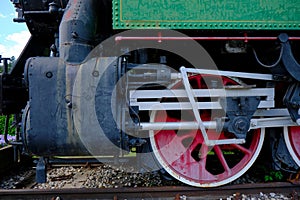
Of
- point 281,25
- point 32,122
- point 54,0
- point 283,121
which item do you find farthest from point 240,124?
point 54,0

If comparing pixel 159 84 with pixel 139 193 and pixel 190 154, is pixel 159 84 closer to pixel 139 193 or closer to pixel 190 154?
pixel 190 154

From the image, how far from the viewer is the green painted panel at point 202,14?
2240 millimetres

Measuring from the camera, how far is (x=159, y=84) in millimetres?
2488

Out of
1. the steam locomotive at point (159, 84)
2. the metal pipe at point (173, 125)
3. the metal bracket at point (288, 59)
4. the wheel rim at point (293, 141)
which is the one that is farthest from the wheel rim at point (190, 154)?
the metal bracket at point (288, 59)

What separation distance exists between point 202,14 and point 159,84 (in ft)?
2.60

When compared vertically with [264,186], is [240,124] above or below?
above

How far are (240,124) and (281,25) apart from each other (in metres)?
1.04

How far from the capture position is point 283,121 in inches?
104

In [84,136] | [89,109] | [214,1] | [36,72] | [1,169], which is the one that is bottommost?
[1,169]

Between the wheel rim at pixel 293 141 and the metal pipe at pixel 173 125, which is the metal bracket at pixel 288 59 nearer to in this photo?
the wheel rim at pixel 293 141

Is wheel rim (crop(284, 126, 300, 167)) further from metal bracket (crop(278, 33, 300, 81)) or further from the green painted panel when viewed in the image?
the green painted panel

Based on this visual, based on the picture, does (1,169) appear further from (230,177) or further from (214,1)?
(214,1)

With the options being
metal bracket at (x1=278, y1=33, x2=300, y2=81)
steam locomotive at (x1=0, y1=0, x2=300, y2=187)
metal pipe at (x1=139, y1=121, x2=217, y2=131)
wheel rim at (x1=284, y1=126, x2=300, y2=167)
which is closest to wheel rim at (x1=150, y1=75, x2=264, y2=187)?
steam locomotive at (x1=0, y1=0, x2=300, y2=187)

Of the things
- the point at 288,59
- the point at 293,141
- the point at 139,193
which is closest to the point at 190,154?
the point at 139,193
